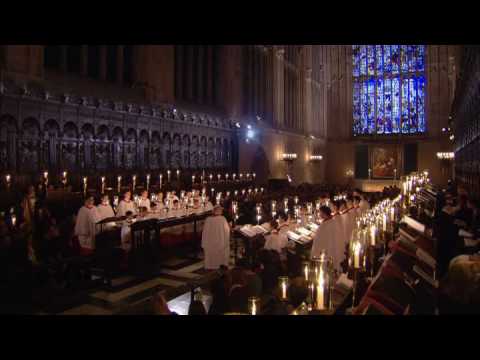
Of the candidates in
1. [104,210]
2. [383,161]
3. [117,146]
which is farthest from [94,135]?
[383,161]

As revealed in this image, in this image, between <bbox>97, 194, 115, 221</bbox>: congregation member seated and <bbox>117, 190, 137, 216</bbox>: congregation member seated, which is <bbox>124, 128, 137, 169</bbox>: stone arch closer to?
<bbox>117, 190, 137, 216</bbox>: congregation member seated

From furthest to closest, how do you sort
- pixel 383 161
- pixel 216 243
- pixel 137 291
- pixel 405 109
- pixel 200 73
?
pixel 383 161
pixel 405 109
pixel 200 73
pixel 216 243
pixel 137 291

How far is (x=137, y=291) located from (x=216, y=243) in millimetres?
2423

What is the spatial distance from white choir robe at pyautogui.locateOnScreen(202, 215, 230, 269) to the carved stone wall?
24.5 ft

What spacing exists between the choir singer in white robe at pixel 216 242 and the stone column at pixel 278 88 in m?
22.3

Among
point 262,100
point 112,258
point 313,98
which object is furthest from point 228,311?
point 313,98

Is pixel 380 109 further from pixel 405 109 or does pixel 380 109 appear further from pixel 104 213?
pixel 104 213

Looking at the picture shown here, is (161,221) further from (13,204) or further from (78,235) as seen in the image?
(13,204)

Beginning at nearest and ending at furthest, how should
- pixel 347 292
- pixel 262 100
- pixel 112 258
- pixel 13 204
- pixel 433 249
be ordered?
pixel 347 292
pixel 433 249
pixel 112 258
pixel 13 204
pixel 262 100

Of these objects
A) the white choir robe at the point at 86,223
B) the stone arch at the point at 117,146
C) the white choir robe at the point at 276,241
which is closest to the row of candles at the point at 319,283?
the white choir robe at the point at 276,241

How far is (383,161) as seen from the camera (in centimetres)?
4094

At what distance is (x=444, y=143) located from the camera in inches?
1506

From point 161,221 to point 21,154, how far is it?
6.30 m

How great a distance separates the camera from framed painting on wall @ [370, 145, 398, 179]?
40.5 m
